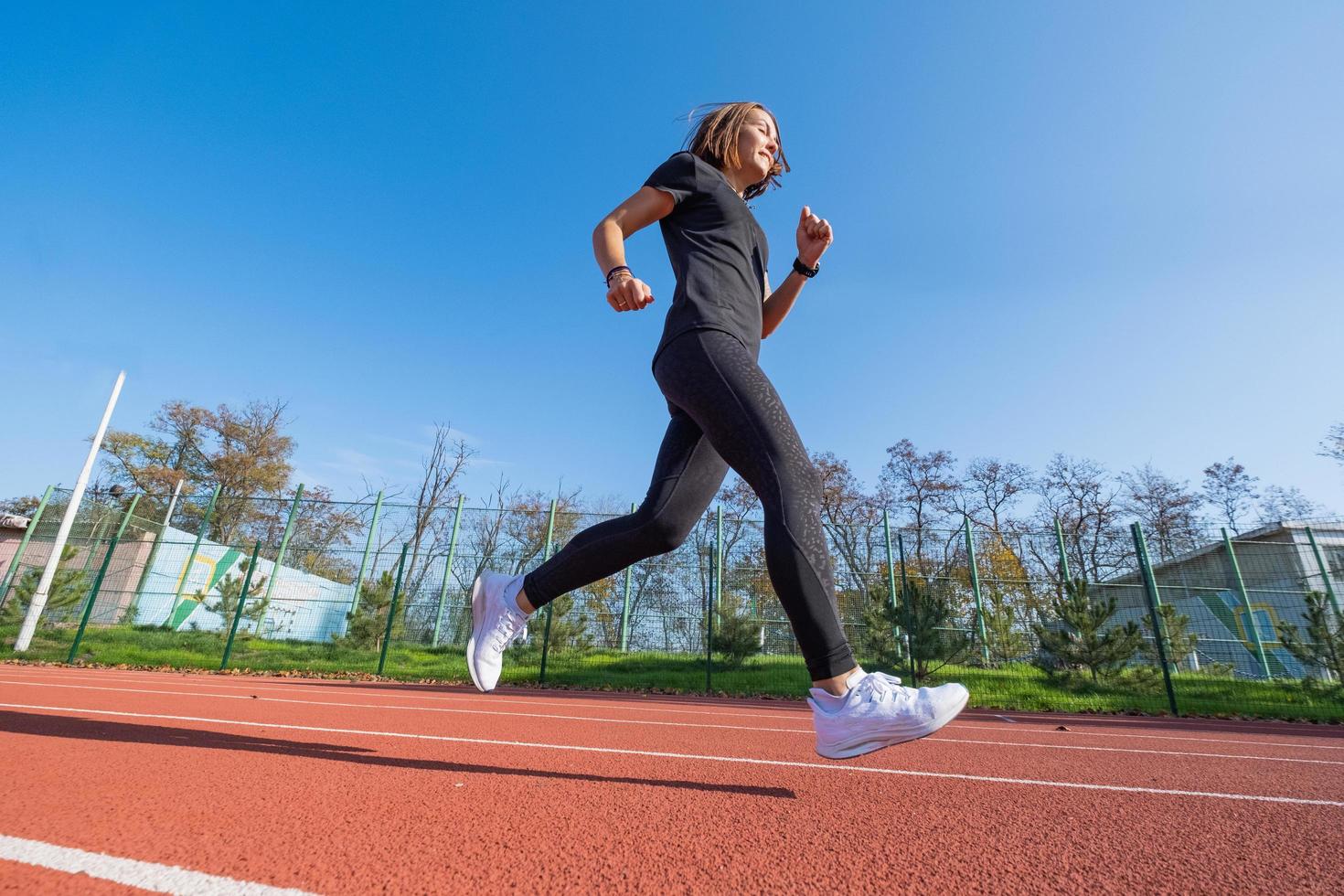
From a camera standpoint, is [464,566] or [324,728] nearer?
[324,728]

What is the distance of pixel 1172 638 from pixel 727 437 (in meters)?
10.8

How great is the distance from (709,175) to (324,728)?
2931mm

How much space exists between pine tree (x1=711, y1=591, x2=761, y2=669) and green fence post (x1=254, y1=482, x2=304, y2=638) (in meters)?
8.67

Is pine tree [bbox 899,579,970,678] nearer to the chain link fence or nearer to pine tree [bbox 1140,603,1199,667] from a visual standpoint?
the chain link fence

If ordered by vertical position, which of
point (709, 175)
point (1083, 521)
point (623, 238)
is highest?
point (1083, 521)

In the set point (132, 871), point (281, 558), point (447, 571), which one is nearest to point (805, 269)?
point (132, 871)

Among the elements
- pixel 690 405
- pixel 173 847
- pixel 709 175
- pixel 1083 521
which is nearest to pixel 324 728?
pixel 173 847

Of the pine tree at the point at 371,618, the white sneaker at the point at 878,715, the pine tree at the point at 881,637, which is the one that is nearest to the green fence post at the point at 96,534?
the pine tree at the point at 371,618

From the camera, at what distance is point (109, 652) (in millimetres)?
10414

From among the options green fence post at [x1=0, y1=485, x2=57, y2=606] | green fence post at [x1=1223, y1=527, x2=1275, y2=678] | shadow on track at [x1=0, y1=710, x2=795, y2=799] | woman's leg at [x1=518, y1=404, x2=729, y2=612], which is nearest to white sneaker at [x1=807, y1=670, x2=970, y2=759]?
shadow on track at [x1=0, y1=710, x2=795, y2=799]

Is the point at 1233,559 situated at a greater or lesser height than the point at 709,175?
greater

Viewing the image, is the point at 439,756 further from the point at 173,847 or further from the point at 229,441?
the point at 229,441

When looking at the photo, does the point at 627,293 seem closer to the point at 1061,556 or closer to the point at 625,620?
the point at 625,620

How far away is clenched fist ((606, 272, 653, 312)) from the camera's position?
5.69 ft
